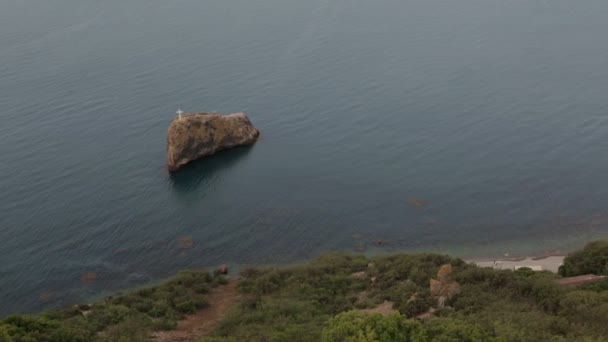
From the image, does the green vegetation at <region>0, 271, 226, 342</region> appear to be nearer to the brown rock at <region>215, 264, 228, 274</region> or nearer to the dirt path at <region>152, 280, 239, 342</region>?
the dirt path at <region>152, 280, 239, 342</region>

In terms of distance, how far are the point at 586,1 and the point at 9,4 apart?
120 m

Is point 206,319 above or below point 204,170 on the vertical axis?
below

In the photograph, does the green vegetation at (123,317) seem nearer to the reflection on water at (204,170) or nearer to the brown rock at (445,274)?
the brown rock at (445,274)

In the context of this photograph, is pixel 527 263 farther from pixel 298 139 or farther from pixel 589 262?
pixel 298 139

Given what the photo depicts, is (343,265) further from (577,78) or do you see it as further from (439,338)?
(577,78)

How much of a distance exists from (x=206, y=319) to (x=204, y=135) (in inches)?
1381

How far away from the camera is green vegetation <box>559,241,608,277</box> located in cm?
3822

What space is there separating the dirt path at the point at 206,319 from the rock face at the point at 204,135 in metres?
25.4

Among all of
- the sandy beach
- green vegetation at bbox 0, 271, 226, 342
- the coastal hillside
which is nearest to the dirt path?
the coastal hillside

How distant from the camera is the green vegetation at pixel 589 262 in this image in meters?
38.2

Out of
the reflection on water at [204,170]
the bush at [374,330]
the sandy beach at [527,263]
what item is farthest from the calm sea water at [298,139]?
the bush at [374,330]

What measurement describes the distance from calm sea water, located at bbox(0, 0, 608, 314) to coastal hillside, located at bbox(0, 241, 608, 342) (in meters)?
10.2

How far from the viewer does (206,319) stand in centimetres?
3912

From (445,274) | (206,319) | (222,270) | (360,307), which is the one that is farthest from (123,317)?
(445,274)
